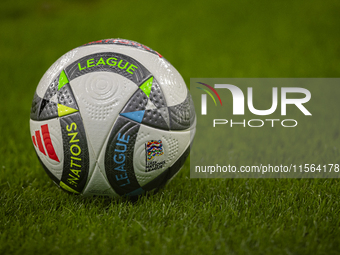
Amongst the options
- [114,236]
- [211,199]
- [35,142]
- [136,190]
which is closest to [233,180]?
[211,199]

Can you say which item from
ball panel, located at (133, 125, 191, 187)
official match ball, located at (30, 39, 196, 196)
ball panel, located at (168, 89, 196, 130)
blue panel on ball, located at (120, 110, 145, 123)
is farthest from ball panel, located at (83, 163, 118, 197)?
ball panel, located at (168, 89, 196, 130)

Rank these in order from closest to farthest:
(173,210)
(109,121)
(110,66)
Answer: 1. (109,121)
2. (110,66)
3. (173,210)

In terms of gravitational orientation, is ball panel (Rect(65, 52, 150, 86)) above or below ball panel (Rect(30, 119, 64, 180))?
above

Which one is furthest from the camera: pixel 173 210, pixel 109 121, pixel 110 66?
pixel 173 210

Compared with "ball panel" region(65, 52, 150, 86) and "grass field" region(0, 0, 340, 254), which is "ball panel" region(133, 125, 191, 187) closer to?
"grass field" region(0, 0, 340, 254)

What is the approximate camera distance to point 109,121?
8.39ft

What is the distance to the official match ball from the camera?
257 cm

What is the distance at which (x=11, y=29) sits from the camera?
13.0 metres

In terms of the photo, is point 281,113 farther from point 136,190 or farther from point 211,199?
point 136,190

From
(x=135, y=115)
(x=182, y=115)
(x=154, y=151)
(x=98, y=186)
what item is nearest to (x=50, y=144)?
(x=98, y=186)

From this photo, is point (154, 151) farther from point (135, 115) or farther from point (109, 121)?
point (109, 121)

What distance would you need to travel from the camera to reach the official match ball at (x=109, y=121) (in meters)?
2.57

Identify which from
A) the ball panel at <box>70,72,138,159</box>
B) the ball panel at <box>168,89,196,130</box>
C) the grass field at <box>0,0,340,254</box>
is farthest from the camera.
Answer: the ball panel at <box>168,89,196,130</box>

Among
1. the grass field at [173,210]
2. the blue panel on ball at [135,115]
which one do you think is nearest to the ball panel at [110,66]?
the blue panel on ball at [135,115]
